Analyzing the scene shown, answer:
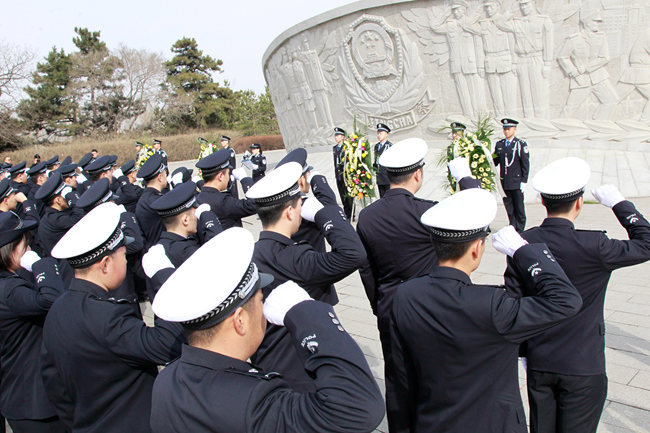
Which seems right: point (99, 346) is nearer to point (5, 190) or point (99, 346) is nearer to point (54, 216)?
point (54, 216)

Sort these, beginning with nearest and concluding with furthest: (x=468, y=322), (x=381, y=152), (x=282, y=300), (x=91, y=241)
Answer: (x=282, y=300), (x=468, y=322), (x=91, y=241), (x=381, y=152)

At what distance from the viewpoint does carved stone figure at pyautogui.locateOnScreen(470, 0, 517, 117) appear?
1080 centimetres

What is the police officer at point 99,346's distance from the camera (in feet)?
6.31

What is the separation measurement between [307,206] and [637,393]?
2.83 metres

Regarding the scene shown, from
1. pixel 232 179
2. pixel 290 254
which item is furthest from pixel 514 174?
pixel 290 254

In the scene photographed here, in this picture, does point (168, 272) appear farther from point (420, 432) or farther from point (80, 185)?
point (80, 185)

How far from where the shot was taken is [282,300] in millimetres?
1428

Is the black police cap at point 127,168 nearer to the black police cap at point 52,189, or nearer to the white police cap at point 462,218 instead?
the black police cap at point 52,189

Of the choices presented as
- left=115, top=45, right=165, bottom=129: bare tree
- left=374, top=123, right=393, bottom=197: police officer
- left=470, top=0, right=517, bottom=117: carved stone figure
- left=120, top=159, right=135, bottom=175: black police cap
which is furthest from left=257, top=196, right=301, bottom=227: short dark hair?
left=115, top=45, right=165, bottom=129: bare tree

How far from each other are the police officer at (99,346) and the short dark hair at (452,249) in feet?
3.59

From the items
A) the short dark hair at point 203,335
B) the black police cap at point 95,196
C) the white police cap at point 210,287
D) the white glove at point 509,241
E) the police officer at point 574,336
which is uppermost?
the white police cap at point 210,287

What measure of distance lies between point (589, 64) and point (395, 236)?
9.71m

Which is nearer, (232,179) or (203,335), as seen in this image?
(203,335)

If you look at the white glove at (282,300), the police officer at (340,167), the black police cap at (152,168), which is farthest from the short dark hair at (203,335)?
the police officer at (340,167)
